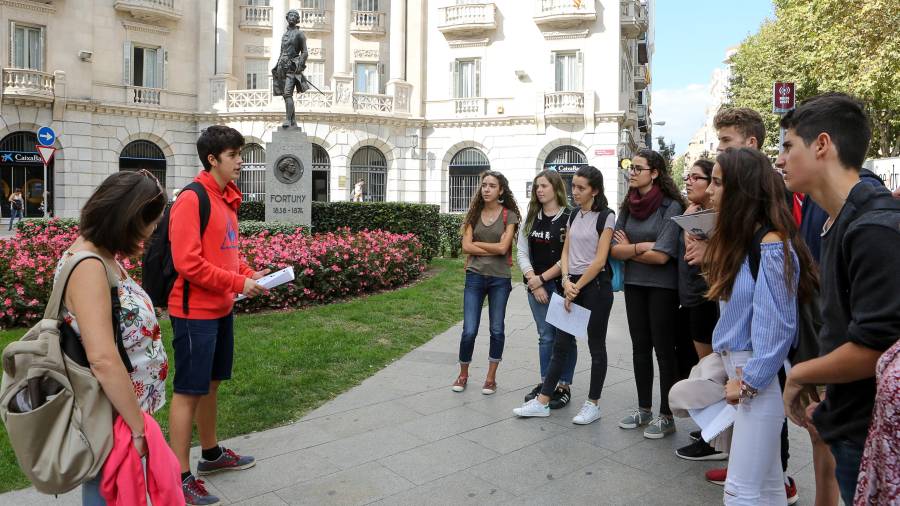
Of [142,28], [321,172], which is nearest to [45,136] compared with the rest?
[142,28]

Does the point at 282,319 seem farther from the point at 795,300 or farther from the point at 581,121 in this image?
the point at 581,121

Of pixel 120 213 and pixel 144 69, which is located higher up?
pixel 144 69

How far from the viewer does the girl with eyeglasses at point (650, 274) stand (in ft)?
16.3

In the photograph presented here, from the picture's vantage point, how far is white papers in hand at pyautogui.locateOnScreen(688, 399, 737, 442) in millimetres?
3238

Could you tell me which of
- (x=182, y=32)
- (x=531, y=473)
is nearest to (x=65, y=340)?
(x=531, y=473)

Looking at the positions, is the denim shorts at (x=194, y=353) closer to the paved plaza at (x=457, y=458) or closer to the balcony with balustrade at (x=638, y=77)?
the paved plaza at (x=457, y=458)

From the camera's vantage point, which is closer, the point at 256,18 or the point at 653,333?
the point at 653,333

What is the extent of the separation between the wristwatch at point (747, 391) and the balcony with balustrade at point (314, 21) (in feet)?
103

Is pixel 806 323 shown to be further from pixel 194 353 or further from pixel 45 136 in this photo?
pixel 45 136

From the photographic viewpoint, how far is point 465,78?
3152 cm

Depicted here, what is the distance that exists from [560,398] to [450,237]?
43.4 feet

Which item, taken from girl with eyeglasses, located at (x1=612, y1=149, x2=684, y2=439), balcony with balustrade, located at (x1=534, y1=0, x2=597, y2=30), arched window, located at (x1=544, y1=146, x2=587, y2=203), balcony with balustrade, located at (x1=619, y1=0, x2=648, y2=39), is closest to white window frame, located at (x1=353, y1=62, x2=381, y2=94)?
Result: balcony with balustrade, located at (x1=534, y1=0, x2=597, y2=30)

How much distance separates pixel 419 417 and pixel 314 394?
1.16 m

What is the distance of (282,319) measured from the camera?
30.4 ft
